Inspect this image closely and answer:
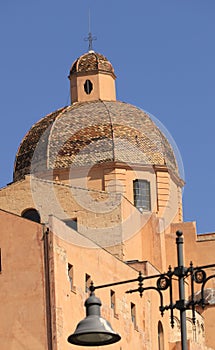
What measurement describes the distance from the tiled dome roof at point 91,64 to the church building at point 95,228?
79 millimetres

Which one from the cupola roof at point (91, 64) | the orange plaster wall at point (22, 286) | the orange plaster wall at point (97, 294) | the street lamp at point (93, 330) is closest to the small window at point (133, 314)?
the orange plaster wall at point (97, 294)

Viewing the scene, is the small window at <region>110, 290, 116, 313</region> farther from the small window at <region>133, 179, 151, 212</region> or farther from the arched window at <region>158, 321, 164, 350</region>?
the small window at <region>133, 179, 151, 212</region>

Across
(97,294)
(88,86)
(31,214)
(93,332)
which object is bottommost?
(93,332)

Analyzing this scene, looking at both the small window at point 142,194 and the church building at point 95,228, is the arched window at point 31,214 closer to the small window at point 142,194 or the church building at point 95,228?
the church building at point 95,228

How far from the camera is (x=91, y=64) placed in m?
65.1

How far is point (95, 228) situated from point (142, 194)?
28.7ft

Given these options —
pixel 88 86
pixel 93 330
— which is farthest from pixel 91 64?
pixel 93 330

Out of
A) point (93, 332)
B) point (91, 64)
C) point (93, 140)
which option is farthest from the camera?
point (91, 64)

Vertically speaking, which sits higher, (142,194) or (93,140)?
(93,140)

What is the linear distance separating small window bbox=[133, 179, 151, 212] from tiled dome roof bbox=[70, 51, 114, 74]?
741cm

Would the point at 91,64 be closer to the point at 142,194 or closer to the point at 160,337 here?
the point at 142,194

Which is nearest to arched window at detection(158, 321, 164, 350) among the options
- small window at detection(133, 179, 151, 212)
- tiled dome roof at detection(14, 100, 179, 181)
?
small window at detection(133, 179, 151, 212)

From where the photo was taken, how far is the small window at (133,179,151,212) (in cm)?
5978

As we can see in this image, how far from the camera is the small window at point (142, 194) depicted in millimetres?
59781
